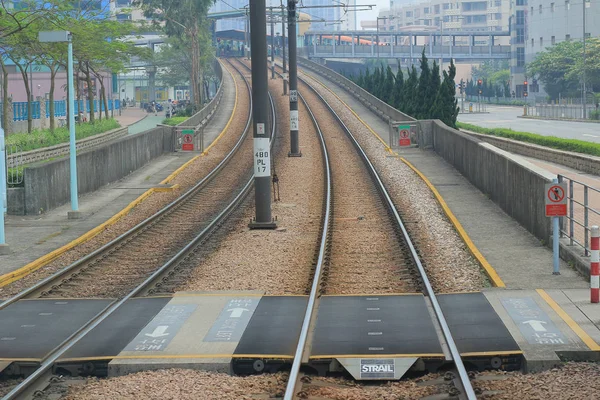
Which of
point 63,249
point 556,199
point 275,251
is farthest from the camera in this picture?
point 63,249

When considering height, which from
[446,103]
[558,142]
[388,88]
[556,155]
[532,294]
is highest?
[388,88]

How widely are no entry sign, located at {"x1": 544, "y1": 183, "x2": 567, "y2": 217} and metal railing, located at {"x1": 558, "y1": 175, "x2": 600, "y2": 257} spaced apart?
46cm

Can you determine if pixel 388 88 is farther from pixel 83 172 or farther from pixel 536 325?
pixel 536 325

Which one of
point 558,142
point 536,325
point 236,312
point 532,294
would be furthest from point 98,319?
point 558,142

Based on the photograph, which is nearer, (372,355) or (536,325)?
(372,355)

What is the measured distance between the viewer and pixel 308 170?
37.5 meters

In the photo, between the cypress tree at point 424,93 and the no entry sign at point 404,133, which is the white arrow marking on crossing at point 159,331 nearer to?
the no entry sign at point 404,133

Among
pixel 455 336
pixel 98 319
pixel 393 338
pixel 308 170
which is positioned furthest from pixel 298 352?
pixel 308 170

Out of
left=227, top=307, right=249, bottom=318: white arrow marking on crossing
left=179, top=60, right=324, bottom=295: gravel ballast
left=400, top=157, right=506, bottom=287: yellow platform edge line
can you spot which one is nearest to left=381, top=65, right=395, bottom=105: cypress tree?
left=179, top=60, right=324, bottom=295: gravel ballast

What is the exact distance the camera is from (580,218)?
22609mm

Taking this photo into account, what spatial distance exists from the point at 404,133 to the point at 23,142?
18245mm

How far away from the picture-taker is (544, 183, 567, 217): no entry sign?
15375mm

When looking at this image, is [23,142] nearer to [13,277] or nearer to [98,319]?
[13,277]

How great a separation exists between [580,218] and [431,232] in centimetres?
388
